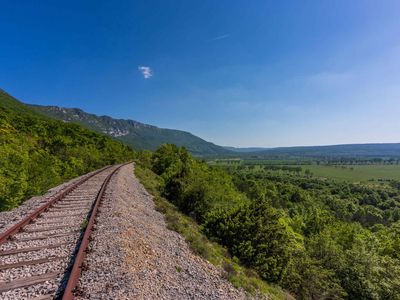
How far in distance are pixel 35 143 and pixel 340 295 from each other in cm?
3544

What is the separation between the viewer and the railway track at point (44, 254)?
4918 millimetres

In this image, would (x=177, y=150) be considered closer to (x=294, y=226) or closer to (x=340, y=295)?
(x=294, y=226)

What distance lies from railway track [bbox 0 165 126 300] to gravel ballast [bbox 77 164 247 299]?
333 mm

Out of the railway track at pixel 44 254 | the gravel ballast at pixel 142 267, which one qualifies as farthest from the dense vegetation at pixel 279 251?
the railway track at pixel 44 254

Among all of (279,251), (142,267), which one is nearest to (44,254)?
(142,267)

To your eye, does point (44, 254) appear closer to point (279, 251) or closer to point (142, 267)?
point (142, 267)

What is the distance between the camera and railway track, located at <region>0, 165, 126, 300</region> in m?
4.92

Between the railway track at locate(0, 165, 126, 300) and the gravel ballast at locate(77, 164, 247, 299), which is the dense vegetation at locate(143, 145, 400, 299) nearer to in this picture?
the gravel ballast at locate(77, 164, 247, 299)

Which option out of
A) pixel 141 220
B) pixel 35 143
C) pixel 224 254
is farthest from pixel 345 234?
pixel 35 143

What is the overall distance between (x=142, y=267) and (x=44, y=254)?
8.10 feet

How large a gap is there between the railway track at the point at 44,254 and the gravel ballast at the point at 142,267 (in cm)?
33

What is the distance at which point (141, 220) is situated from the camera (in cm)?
1075

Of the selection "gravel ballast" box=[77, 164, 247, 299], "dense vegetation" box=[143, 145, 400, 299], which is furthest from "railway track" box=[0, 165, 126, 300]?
"dense vegetation" box=[143, 145, 400, 299]

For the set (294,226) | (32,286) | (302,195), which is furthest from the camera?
(302,195)
